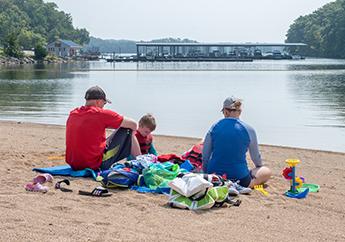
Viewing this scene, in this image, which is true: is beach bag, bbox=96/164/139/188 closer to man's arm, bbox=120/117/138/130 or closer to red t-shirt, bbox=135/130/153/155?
man's arm, bbox=120/117/138/130

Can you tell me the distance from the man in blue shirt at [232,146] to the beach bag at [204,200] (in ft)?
2.23

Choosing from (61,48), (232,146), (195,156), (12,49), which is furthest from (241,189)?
(61,48)

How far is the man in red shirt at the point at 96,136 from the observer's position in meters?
6.38

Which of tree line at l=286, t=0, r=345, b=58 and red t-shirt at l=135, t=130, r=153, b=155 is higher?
tree line at l=286, t=0, r=345, b=58

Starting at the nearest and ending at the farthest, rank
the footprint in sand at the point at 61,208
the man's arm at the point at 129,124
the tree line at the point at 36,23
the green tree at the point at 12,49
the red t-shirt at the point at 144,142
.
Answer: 1. the footprint in sand at the point at 61,208
2. the man's arm at the point at 129,124
3. the red t-shirt at the point at 144,142
4. the green tree at the point at 12,49
5. the tree line at the point at 36,23

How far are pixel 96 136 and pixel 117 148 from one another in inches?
13.2

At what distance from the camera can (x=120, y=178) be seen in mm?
5902

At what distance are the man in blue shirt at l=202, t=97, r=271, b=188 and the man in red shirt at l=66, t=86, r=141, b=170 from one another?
Result: 1.00 m

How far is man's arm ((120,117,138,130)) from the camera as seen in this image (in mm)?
6363

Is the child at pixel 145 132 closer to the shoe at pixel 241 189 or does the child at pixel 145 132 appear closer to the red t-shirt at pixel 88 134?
the red t-shirt at pixel 88 134

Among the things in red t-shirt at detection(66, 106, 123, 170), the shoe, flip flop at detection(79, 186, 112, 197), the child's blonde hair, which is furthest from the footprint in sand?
the child's blonde hair

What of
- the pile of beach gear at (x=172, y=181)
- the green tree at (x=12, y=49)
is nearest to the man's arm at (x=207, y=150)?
the pile of beach gear at (x=172, y=181)

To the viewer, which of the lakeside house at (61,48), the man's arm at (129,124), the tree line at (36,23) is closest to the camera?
the man's arm at (129,124)

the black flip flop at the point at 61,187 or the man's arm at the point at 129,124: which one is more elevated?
the man's arm at the point at 129,124
